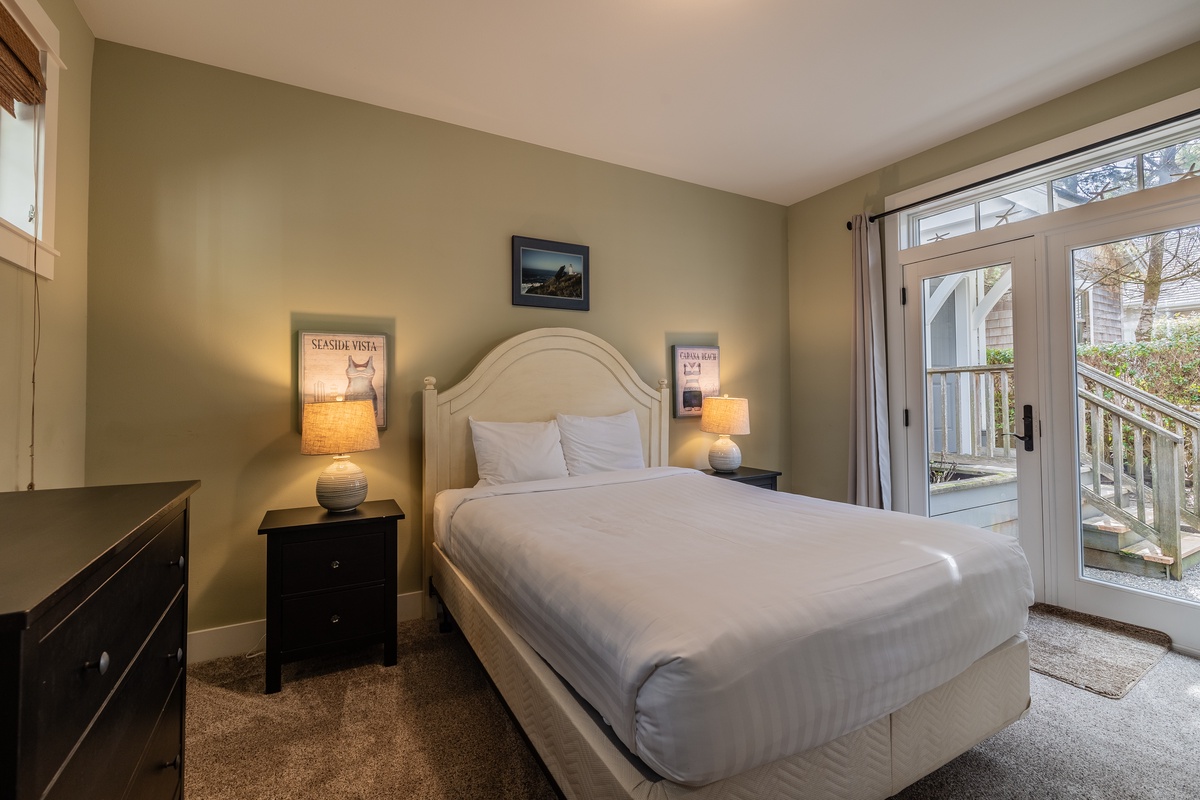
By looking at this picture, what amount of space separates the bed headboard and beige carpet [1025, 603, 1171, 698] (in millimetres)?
2133

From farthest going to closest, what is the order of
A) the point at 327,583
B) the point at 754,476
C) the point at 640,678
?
the point at 754,476 < the point at 327,583 < the point at 640,678

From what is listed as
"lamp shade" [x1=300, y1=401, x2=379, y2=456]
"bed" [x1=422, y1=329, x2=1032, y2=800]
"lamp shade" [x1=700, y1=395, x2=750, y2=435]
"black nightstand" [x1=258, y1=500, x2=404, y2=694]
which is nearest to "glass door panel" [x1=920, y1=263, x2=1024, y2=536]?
"lamp shade" [x1=700, y1=395, x2=750, y2=435]

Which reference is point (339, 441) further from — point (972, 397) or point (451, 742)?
point (972, 397)

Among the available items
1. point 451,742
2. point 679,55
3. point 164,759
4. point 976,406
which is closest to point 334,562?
point 451,742

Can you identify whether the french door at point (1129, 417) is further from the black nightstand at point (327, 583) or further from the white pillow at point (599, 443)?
the black nightstand at point (327, 583)

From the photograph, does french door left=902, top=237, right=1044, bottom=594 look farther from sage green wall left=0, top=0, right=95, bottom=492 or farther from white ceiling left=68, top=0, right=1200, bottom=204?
sage green wall left=0, top=0, right=95, bottom=492

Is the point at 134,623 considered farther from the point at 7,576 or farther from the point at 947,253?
the point at 947,253

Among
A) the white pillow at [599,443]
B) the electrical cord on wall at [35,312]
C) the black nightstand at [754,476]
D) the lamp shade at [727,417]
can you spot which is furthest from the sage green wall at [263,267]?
the black nightstand at [754,476]

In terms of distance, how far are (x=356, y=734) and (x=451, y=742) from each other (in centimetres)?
35

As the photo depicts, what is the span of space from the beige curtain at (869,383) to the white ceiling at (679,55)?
737 mm

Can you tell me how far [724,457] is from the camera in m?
3.57

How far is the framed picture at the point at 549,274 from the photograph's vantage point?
3201 mm

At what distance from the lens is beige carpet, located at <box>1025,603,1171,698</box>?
7.06ft

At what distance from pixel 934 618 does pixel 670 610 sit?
29.6 inches
